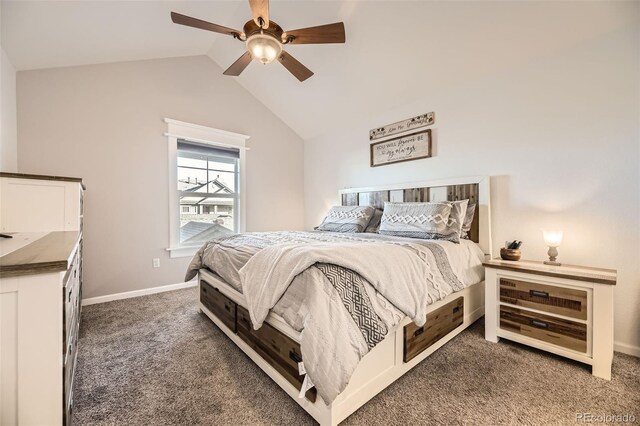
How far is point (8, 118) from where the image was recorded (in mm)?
2277

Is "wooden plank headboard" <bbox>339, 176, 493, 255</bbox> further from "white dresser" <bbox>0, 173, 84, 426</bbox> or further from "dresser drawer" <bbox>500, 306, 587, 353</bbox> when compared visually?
"white dresser" <bbox>0, 173, 84, 426</bbox>

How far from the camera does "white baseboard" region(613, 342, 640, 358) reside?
1.86 m

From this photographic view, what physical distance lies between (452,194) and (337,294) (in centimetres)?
212

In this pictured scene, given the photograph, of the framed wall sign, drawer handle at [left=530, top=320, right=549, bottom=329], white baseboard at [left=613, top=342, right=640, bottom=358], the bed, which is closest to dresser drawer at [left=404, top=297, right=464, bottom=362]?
the bed

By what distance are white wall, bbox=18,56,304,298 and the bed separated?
1553 mm

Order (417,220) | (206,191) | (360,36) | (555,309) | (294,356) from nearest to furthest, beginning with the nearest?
(294,356)
(555,309)
(417,220)
(360,36)
(206,191)

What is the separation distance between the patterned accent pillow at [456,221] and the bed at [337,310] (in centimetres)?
10

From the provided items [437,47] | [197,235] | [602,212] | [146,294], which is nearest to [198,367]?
[146,294]

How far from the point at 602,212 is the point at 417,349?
1.79m

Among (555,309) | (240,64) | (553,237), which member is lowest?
(555,309)

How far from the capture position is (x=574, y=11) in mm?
1903

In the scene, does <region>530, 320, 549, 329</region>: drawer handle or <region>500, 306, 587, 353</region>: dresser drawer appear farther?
<region>530, 320, 549, 329</region>: drawer handle

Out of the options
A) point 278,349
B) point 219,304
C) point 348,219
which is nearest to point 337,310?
point 278,349

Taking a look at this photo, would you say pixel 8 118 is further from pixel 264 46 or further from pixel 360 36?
pixel 360 36
